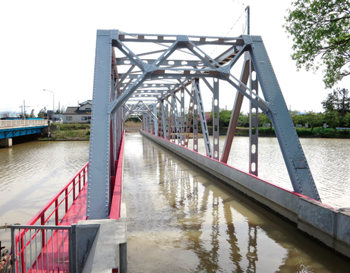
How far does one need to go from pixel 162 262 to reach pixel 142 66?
5439mm

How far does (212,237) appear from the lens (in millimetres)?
7016

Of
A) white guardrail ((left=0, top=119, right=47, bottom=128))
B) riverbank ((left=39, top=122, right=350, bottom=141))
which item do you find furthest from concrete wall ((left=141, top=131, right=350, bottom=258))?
riverbank ((left=39, top=122, right=350, bottom=141))

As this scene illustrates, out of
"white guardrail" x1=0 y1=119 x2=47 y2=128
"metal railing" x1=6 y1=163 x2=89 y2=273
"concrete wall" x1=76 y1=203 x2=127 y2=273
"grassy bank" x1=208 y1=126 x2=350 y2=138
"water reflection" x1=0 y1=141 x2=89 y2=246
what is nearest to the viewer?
"concrete wall" x1=76 y1=203 x2=127 y2=273

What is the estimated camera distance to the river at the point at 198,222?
18.8ft

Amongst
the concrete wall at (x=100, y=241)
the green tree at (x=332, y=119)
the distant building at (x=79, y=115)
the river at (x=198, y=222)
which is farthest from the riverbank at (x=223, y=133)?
the concrete wall at (x=100, y=241)

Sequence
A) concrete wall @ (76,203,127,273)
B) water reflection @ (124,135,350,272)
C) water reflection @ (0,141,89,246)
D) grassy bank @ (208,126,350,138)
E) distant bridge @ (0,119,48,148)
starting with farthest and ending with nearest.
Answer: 1. grassy bank @ (208,126,350,138)
2. distant bridge @ (0,119,48,148)
3. water reflection @ (0,141,89,246)
4. water reflection @ (124,135,350,272)
5. concrete wall @ (76,203,127,273)

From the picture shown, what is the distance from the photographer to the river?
5738mm

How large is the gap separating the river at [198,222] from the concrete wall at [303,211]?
0.75 ft

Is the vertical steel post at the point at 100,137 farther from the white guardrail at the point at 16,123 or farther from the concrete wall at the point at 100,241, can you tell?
the white guardrail at the point at 16,123

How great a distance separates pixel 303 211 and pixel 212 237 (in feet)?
6.83

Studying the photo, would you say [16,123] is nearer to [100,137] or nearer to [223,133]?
[100,137]

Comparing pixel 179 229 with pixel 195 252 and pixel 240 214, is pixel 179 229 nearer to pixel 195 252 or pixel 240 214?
pixel 195 252

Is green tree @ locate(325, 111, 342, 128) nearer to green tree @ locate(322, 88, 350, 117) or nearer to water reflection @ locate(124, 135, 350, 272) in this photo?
green tree @ locate(322, 88, 350, 117)

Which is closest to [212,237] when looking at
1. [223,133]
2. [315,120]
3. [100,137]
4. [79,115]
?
[100,137]
